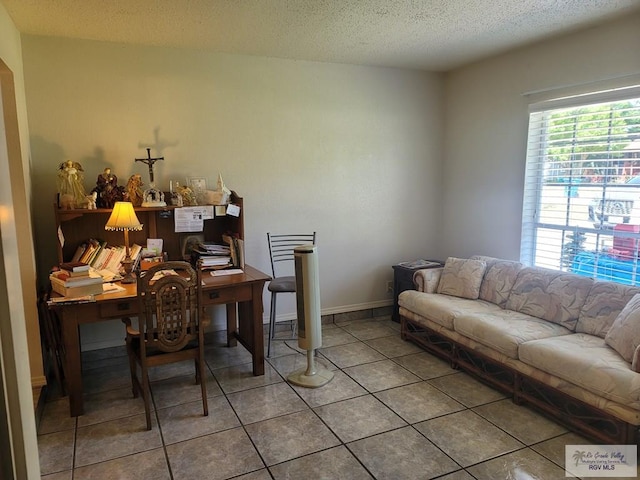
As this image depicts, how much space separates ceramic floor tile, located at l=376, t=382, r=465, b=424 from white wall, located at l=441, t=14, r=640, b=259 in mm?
1647

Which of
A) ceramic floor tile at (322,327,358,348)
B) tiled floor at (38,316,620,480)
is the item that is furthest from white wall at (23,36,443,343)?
tiled floor at (38,316,620,480)

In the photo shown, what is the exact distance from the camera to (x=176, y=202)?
11.2 feet

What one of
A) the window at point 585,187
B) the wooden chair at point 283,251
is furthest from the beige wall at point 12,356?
the window at point 585,187

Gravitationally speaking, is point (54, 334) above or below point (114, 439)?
above

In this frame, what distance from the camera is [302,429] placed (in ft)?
8.45

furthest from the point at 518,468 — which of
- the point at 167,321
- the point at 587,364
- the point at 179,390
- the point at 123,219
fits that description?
the point at 123,219

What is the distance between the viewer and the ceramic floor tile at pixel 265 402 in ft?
8.98

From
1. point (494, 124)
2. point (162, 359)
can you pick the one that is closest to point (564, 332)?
point (494, 124)

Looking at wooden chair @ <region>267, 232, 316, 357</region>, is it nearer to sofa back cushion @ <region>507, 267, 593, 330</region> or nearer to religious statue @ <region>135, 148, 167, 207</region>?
religious statue @ <region>135, 148, 167, 207</region>

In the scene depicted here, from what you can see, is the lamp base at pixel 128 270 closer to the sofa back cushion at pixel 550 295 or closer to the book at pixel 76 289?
the book at pixel 76 289

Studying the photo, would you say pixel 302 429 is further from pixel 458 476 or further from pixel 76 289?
pixel 76 289

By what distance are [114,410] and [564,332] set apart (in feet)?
9.83

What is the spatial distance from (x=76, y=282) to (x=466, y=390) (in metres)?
2.64

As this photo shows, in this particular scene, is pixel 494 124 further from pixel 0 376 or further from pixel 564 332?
pixel 0 376
